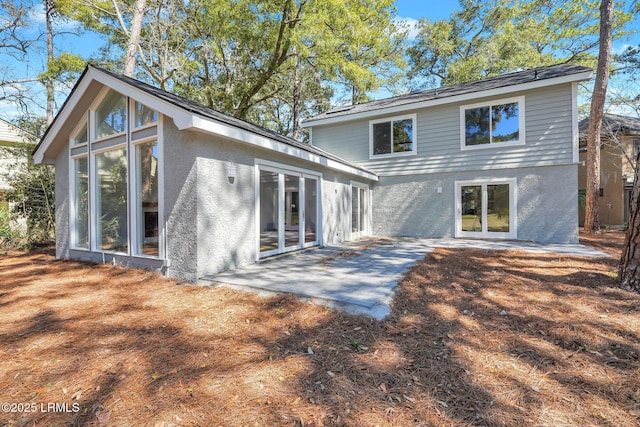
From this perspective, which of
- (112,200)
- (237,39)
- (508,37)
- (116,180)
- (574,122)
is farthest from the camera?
(508,37)

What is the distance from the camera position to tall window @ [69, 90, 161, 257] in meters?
5.50

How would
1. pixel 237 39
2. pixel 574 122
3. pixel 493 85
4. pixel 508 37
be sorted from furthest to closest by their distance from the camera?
pixel 508 37, pixel 237 39, pixel 493 85, pixel 574 122

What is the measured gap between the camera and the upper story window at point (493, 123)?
9359 millimetres

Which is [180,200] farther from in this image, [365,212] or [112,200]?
[365,212]

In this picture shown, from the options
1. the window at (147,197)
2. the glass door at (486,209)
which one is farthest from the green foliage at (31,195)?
the glass door at (486,209)

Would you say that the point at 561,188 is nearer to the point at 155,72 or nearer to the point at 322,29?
the point at 322,29

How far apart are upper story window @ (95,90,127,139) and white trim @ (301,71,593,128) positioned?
7978 mm

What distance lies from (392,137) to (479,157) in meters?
3.15

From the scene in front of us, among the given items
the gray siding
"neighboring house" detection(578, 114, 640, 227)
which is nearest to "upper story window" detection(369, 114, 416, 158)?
the gray siding

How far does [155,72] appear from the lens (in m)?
13.6

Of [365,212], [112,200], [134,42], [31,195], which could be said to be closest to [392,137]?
[365,212]

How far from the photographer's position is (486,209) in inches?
391

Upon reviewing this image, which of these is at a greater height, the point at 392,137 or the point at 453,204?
the point at 392,137

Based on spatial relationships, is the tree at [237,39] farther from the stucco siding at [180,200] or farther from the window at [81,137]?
the stucco siding at [180,200]
